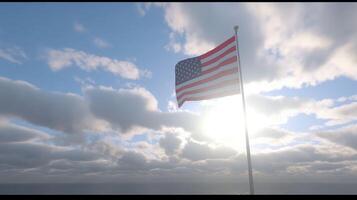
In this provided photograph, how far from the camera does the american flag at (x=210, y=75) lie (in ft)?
52.6

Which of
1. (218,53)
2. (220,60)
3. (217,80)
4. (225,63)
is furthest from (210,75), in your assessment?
(218,53)

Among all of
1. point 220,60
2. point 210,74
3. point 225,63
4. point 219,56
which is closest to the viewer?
point 225,63

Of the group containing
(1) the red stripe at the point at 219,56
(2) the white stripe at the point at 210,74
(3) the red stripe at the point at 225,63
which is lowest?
(2) the white stripe at the point at 210,74

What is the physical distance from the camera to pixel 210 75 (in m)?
16.9

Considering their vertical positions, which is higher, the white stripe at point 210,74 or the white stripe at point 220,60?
the white stripe at point 220,60

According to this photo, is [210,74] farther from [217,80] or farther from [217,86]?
[217,86]

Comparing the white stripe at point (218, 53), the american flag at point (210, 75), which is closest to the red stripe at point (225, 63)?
the american flag at point (210, 75)

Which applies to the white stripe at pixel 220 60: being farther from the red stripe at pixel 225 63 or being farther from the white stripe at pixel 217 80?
the white stripe at pixel 217 80

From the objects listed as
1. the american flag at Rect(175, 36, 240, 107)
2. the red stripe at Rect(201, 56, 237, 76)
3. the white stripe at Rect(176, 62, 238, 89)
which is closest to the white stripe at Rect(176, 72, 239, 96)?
the american flag at Rect(175, 36, 240, 107)

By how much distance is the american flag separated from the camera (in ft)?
52.6

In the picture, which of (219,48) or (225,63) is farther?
(219,48)
